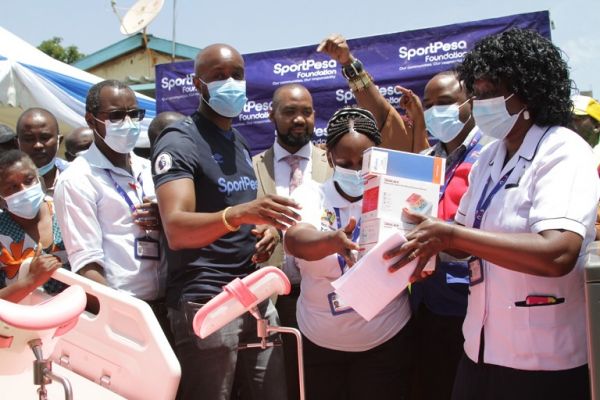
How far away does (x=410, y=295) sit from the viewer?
3.42 meters

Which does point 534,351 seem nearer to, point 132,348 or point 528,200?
point 528,200

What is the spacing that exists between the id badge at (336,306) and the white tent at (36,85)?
16.6 feet

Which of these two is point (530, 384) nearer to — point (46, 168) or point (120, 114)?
point (120, 114)

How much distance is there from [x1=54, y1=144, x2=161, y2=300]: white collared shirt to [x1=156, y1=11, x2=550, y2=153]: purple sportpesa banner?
7.78 ft

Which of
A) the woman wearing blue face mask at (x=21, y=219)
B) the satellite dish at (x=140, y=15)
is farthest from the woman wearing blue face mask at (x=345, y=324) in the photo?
the satellite dish at (x=140, y=15)

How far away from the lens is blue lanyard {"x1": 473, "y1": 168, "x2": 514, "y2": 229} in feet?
7.67

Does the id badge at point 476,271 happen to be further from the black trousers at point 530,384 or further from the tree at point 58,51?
the tree at point 58,51

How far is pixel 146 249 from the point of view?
3.21 metres

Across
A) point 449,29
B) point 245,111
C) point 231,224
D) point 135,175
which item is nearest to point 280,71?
point 245,111

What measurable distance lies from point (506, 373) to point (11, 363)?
1707 millimetres

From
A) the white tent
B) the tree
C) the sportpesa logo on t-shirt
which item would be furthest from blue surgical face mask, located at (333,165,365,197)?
the tree

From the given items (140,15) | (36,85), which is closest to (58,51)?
(140,15)

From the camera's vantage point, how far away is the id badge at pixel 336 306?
3072 millimetres

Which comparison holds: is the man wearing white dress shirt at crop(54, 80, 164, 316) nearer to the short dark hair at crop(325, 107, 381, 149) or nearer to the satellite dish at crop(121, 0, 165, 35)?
the short dark hair at crop(325, 107, 381, 149)
